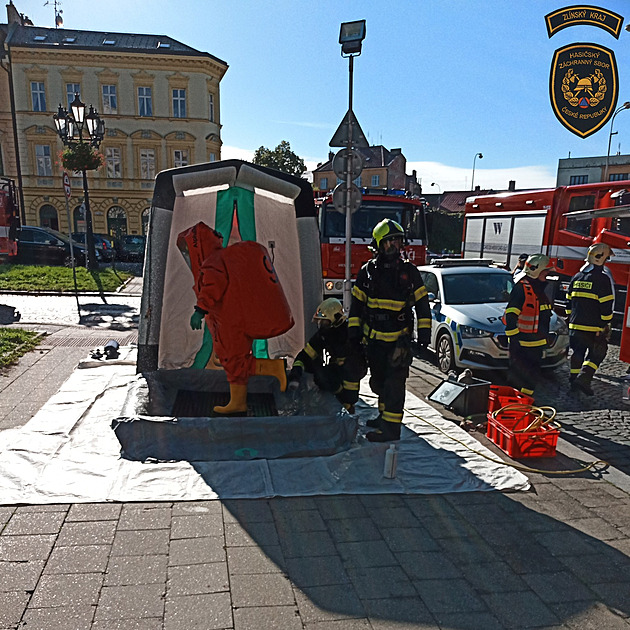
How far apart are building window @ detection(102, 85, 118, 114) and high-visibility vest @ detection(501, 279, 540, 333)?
36.1 m

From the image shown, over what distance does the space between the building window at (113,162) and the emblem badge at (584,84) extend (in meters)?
34.0

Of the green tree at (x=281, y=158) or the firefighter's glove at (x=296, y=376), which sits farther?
the green tree at (x=281, y=158)

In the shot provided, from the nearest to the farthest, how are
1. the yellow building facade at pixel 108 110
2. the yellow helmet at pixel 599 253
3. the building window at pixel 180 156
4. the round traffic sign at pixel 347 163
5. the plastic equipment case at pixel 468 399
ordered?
the plastic equipment case at pixel 468 399 < the yellow helmet at pixel 599 253 < the round traffic sign at pixel 347 163 < the yellow building facade at pixel 108 110 < the building window at pixel 180 156

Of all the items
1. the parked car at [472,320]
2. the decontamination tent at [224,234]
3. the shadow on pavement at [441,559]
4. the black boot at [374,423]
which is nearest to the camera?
the shadow on pavement at [441,559]

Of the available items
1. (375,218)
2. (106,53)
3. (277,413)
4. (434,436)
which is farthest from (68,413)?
(106,53)

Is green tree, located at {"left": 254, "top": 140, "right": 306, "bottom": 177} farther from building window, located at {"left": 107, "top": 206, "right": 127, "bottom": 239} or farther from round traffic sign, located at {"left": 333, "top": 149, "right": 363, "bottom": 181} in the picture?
round traffic sign, located at {"left": 333, "top": 149, "right": 363, "bottom": 181}

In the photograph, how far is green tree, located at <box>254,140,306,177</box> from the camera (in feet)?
150

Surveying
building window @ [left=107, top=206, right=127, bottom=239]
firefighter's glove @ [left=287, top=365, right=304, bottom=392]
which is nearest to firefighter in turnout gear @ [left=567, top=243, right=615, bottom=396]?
firefighter's glove @ [left=287, top=365, right=304, bottom=392]

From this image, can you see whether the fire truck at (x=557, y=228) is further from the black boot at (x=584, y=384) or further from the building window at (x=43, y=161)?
the building window at (x=43, y=161)

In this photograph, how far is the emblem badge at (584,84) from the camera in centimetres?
690

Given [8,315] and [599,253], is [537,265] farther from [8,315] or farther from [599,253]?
[8,315]

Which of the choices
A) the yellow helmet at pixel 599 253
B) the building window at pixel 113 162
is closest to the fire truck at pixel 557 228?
the yellow helmet at pixel 599 253

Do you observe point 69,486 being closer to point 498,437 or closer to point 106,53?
point 498,437

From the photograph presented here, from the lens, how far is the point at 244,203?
6539 millimetres
